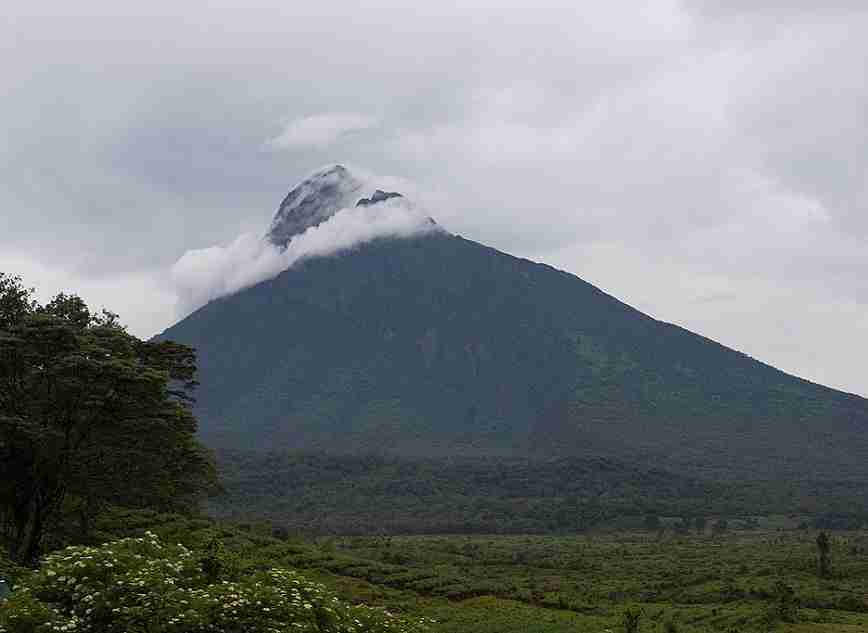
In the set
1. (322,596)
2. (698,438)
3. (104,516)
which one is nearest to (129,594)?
(322,596)

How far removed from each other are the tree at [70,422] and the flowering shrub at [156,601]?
10.8m

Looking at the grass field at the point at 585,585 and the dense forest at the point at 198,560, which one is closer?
the dense forest at the point at 198,560

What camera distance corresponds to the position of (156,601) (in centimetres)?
1045

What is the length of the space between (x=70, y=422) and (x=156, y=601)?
1326 cm

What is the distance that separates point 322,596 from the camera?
12.0m

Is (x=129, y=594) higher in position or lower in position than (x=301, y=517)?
higher

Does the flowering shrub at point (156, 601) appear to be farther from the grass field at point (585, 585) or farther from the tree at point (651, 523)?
the tree at point (651, 523)

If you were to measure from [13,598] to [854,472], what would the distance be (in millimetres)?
180413

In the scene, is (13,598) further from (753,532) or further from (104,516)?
(753,532)

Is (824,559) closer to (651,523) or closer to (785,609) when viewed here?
(785,609)

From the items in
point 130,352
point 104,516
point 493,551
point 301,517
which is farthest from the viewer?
point 301,517

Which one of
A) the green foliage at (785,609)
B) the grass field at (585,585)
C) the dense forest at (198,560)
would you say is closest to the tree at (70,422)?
the dense forest at (198,560)

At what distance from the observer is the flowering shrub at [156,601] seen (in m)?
10.2

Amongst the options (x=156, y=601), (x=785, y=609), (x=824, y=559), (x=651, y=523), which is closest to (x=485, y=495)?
(x=651, y=523)
